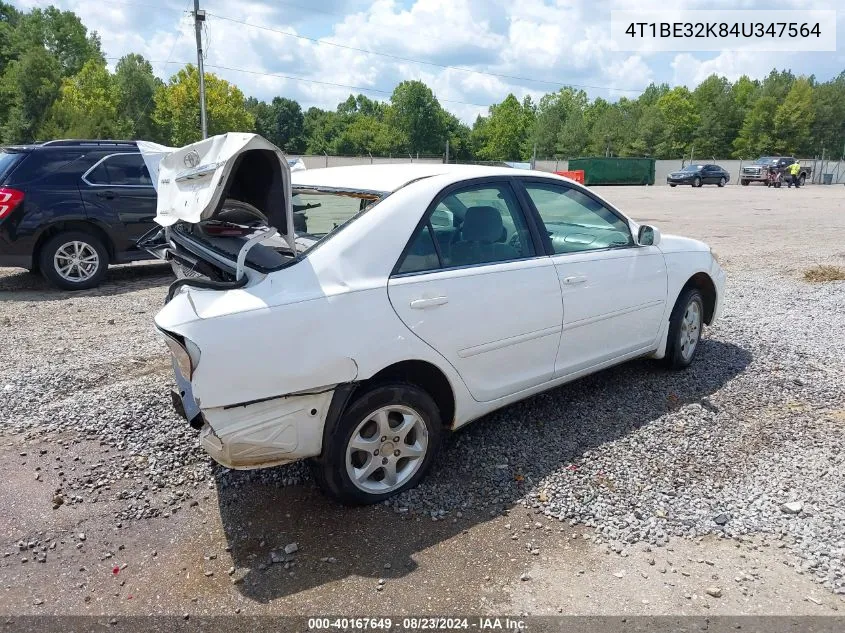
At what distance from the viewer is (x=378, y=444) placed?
131 inches

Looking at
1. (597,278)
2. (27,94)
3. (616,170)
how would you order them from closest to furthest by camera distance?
(597,278) < (616,170) < (27,94)

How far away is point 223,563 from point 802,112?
90.2 m

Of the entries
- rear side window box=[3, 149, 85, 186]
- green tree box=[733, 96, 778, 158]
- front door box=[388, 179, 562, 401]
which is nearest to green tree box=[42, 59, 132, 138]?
rear side window box=[3, 149, 85, 186]

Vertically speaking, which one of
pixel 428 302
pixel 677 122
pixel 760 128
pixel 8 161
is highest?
pixel 677 122

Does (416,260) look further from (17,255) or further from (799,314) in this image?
(17,255)

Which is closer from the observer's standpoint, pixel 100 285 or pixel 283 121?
pixel 100 285

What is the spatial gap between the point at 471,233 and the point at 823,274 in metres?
7.91

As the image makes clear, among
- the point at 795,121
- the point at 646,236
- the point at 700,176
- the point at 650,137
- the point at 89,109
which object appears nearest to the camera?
the point at 646,236

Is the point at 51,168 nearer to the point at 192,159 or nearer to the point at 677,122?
the point at 192,159

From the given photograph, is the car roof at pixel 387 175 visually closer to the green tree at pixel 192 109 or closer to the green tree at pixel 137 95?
the green tree at pixel 192 109

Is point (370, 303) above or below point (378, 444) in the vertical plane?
above

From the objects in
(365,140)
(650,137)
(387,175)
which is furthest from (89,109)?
(387,175)

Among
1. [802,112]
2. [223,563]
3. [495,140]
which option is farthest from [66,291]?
[495,140]

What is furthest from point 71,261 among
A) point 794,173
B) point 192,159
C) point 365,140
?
point 365,140
